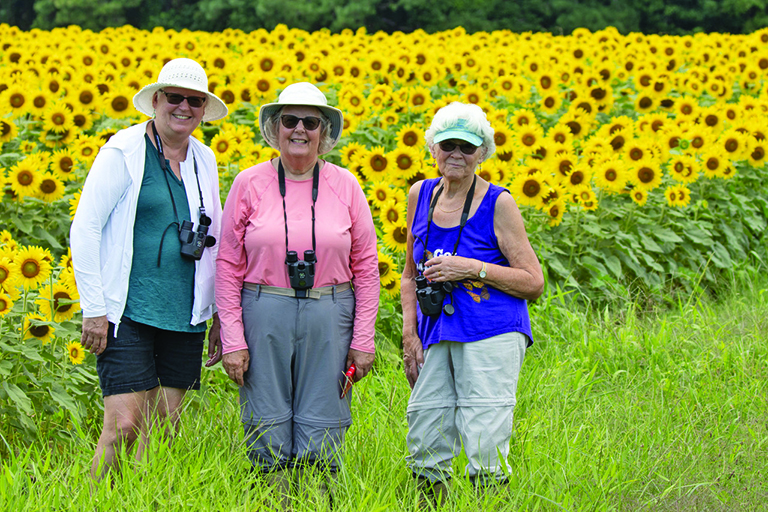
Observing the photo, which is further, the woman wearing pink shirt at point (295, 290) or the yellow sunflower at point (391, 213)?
the yellow sunflower at point (391, 213)

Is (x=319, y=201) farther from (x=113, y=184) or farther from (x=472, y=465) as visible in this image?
(x=472, y=465)

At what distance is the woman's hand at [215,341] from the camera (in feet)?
12.3

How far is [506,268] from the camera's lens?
3.34 metres

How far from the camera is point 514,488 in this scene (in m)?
3.52

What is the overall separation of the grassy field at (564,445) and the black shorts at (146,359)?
0.29 meters

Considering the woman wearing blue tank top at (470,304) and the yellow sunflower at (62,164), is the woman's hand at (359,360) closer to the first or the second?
the woman wearing blue tank top at (470,304)

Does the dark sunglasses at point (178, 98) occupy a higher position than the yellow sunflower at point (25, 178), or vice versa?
the dark sunglasses at point (178, 98)

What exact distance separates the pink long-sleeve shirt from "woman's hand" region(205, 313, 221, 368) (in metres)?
0.22

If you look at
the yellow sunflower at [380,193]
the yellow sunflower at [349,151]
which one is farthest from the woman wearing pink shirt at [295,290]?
the yellow sunflower at [349,151]

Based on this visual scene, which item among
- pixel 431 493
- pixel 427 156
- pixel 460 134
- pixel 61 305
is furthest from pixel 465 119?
pixel 427 156

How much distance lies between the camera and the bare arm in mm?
3324

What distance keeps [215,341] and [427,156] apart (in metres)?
4.47

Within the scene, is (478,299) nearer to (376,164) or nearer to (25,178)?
(376,164)

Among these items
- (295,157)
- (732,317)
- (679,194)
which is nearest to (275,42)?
(679,194)
